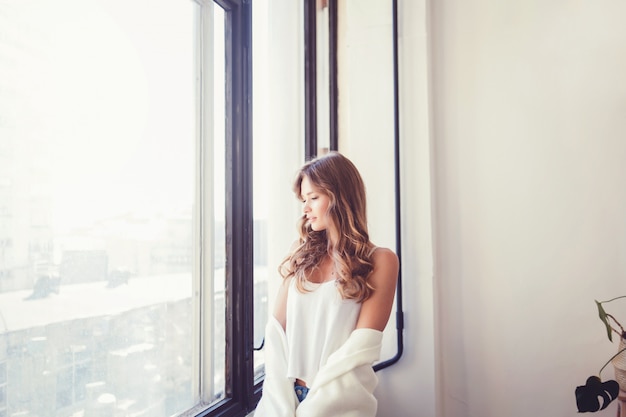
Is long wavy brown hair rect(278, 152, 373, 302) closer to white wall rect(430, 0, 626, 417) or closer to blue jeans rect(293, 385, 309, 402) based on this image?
blue jeans rect(293, 385, 309, 402)

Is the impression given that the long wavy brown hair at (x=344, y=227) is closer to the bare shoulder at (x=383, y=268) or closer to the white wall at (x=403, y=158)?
the bare shoulder at (x=383, y=268)

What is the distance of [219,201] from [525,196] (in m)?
1.21

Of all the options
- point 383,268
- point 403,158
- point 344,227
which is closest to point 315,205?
point 344,227

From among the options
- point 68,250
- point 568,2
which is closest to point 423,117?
point 568,2

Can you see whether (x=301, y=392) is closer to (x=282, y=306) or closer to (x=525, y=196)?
(x=282, y=306)

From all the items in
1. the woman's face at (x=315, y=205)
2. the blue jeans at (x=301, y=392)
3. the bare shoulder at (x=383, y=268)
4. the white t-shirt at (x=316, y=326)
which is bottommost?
the blue jeans at (x=301, y=392)

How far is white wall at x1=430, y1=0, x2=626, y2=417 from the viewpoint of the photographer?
5.40 ft

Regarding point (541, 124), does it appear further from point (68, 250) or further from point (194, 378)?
point (68, 250)

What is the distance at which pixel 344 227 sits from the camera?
1256 mm

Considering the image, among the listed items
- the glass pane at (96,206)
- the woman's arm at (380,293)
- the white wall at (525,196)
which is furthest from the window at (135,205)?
the white wall at (525,196)

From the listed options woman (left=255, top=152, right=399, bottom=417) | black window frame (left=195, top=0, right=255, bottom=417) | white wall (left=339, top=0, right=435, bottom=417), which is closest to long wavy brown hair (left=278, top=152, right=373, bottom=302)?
woman (left=255, top=152, right=399, bottom=417)

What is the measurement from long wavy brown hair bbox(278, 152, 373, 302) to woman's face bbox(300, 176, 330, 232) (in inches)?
→ 0.5

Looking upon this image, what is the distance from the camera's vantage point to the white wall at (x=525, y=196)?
64.8 inches

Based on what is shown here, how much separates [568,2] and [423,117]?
70 cm
